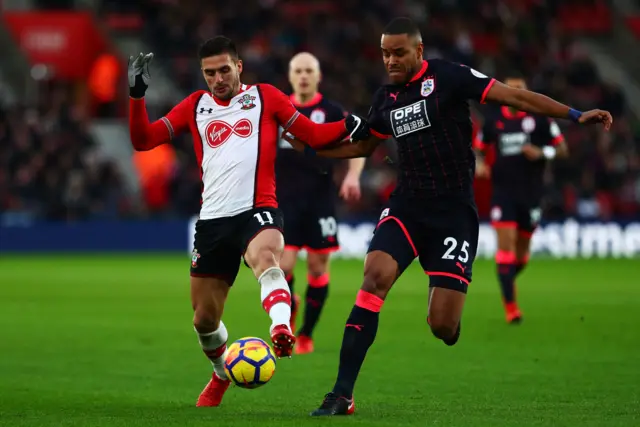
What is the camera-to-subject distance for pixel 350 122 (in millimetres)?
7914

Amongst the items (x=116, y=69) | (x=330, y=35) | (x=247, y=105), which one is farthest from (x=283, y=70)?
(x=247, y=105)

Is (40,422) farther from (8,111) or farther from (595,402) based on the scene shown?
(8,111)

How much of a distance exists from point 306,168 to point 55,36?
19.6 meters

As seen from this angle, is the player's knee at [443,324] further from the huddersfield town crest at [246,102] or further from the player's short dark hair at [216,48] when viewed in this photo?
the player's short dark hair at [216,48]

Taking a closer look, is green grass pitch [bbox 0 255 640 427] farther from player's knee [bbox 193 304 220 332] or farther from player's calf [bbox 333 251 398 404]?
player's knee [bbox 193 304 220 332]

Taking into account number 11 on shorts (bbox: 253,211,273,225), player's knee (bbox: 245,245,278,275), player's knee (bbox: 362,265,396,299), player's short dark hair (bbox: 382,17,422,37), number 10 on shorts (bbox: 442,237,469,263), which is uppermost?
player's short dark hair (bbox: 382,17,422,37)

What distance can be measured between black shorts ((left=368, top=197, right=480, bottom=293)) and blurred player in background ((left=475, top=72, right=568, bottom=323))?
575 cm

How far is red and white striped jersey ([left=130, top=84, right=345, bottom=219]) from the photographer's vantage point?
7773 millimetres

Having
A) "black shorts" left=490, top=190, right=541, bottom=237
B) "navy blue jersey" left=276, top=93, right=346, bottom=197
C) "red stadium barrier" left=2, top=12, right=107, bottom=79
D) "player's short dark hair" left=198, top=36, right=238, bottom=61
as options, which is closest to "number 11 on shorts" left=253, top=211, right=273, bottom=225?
"player's short dark hair" left=198, top=36, right=238, bottom=61

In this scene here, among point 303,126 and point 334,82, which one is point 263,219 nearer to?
point 303,126

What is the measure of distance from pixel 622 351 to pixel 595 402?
3.02 meters

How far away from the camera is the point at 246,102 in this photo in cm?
794

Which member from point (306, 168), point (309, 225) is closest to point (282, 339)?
point (309, 225)

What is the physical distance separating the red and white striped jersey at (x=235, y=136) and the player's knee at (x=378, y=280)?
2.85 ft
